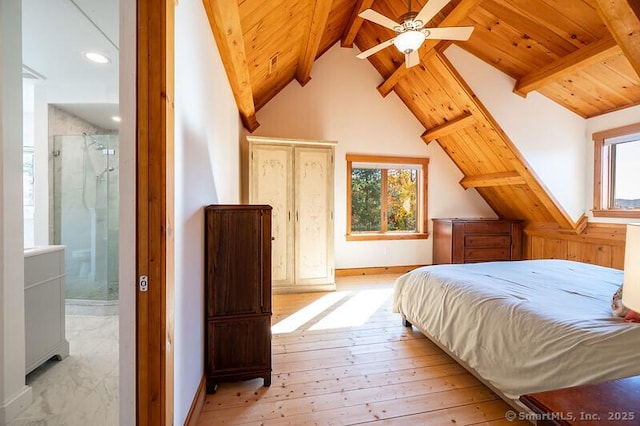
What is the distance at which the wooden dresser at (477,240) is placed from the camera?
15.0ft

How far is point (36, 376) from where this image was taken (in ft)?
6.21

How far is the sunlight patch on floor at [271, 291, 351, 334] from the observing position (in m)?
Answer: 2.76

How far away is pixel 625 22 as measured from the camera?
1948mm

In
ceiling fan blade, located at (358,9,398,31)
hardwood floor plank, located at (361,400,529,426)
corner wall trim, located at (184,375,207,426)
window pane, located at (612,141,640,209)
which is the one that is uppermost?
ceiling fan blade, located at (358,9,398,31)

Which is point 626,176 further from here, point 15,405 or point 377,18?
point 15,405

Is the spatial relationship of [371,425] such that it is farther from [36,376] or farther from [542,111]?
[542,111]

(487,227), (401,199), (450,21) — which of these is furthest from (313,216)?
(487,227)

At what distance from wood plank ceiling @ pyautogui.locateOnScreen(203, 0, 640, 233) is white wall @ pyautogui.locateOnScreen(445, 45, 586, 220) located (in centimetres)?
11

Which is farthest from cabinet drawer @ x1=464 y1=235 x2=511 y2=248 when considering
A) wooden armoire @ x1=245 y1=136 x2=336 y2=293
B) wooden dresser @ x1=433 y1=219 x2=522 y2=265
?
wooden armoire @ x1=245 y1=136 x2=336 y2=293

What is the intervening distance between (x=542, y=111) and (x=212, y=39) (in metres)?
4.16

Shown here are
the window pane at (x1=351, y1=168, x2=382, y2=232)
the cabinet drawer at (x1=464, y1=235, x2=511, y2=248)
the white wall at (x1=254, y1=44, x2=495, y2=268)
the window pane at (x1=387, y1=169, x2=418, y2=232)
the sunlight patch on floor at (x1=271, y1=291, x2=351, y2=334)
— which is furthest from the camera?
the window pane at (x1=387, y1=169, x2=418, y2=232)

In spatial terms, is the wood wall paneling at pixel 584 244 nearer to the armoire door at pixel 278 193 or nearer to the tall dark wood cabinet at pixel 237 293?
the armoire door at pixel 278 193

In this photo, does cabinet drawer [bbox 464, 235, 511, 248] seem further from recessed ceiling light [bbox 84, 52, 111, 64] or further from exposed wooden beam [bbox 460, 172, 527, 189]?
recessed ceiling light [bbox 84, 52, 111, 64]

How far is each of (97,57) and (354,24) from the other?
3127mm
